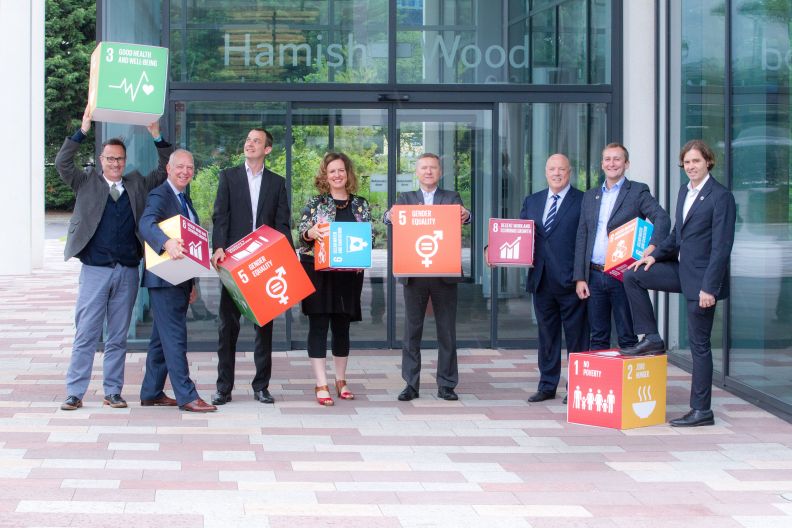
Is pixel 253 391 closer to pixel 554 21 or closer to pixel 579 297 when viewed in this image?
pixel 579 297

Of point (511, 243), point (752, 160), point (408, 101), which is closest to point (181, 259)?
point (511, 243)

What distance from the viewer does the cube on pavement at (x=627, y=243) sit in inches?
305

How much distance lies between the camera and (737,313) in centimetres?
891

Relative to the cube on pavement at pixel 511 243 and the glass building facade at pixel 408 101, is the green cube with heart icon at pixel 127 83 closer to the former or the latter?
the cube on pavement at pixel 511 243

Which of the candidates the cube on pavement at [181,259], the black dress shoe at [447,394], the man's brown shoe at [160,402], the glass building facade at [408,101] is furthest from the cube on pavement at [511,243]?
the glass building facade at [408,101]

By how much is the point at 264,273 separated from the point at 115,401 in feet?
4.31

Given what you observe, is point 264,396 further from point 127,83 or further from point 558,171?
point 558,171

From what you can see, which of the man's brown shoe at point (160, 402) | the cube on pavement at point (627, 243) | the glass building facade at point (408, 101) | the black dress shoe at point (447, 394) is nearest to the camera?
the cube on pavement at point (627, 243)

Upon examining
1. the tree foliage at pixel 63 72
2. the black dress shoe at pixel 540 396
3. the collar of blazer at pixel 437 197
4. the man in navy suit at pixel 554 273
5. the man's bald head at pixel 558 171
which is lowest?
the black dress shoe at pixel 540 396

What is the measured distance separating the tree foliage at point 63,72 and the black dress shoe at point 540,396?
4596 cm

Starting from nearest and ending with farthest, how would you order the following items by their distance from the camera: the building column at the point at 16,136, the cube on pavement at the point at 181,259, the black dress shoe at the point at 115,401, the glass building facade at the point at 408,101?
the cube on pavement at the point at 181,259 < the black dress shoe at the point at 115,401 < the glass building facade at the point at 408,101 < the building column at the point at 16,136

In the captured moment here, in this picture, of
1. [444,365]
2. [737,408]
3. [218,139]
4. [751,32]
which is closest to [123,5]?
[218,139]

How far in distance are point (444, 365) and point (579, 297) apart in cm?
103

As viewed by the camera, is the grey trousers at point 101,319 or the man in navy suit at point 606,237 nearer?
the grey trousers at point 101,319
